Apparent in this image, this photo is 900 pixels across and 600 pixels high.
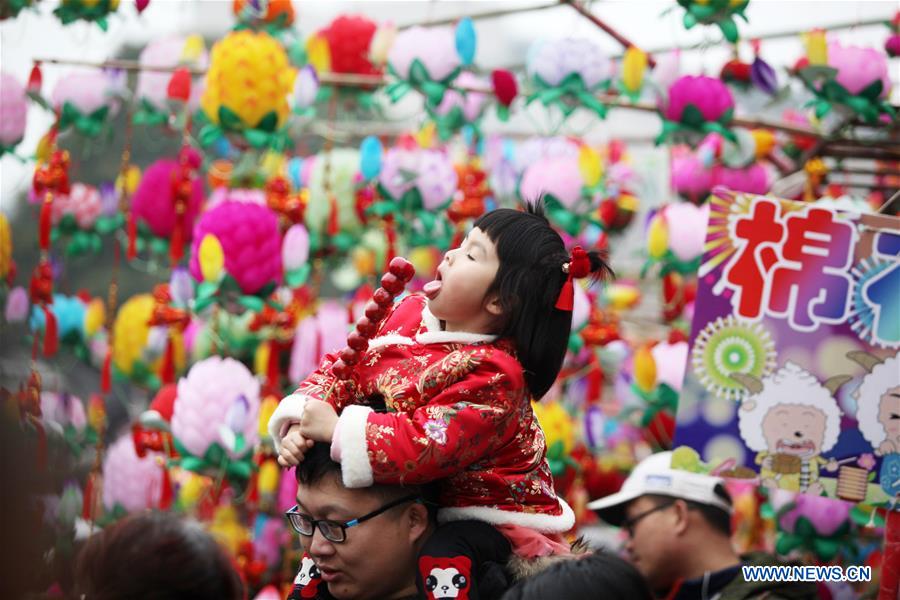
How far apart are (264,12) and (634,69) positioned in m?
1.32

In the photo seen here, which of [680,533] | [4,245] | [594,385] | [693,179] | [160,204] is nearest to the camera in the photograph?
[680,533]

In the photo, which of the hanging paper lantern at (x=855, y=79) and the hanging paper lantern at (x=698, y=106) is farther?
the hanging paper lantern at (x=698, y=106)

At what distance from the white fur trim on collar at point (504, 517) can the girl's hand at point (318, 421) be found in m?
0.26

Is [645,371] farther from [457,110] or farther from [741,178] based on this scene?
[457,110]

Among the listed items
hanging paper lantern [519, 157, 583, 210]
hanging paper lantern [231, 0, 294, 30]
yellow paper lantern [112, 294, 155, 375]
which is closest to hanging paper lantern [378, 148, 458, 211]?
hanging paper lantern [519, 157, 583, 210]

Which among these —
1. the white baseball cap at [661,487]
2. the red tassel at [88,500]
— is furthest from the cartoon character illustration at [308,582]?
the red tassel at [88,500]

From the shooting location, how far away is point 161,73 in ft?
12.6

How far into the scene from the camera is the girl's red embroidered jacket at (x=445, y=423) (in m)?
1.63

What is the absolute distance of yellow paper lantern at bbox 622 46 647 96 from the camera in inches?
142

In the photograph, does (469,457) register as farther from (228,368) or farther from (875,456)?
(228,368)

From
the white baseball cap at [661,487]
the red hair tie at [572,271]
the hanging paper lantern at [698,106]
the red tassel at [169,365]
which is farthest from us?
the red tassel at [169,365]

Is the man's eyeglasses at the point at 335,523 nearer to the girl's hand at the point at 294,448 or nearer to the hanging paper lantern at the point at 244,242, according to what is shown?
the girl's hand at the point at 294,448

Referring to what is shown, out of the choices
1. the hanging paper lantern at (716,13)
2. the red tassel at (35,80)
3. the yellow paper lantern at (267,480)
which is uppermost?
the hanging paper lantern at (716,13)

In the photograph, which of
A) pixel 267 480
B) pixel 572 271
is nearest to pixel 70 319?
pixel 267 480
